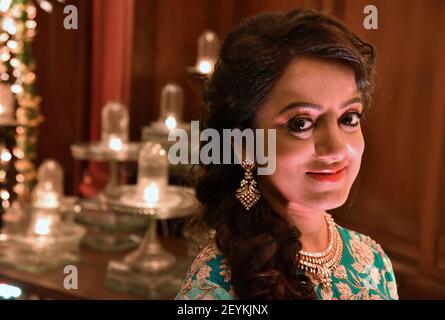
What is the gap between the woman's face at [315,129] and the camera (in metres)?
0.80

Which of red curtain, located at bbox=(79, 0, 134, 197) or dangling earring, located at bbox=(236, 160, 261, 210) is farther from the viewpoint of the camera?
red curtain, located at bbox=(79, 0, 134, 197)

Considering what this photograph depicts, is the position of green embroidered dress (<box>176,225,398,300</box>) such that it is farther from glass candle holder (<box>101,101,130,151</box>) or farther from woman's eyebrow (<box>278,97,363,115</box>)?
glass candle holder (<box>101,101,130,151</box>)

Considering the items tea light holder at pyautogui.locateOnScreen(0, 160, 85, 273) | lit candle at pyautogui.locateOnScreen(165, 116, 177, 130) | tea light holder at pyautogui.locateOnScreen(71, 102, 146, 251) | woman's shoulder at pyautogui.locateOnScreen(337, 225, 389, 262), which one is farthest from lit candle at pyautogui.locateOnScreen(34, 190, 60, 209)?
woman's shoulder at pyautogui.locateOnScreen(337, 225, 389, 262)

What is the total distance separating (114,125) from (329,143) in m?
1.91

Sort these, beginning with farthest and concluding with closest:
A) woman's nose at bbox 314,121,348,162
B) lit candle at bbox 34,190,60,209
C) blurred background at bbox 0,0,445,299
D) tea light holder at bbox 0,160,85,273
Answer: lit candle at bbox 34,190,60,209, tea light holder at bbox 0,160,85,273, blurred background at bbox 0,0,445,299, woman's nose at bbox 314,121,348,162

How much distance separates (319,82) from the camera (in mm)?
800

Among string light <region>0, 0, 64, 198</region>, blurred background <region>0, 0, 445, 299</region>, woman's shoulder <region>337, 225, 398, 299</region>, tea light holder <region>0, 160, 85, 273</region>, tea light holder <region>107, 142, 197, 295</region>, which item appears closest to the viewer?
woman's shoulder <region>337, 225, 398, 299</region>

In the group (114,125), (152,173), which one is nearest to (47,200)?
(114,125)

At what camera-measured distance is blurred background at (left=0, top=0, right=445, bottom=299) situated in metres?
1.18

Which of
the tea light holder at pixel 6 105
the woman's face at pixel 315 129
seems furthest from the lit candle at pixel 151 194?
the woman's face at pixel 315 129

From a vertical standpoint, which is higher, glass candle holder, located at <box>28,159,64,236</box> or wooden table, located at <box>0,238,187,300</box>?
glass candle holder, located at <box>28,159,64,236</box>

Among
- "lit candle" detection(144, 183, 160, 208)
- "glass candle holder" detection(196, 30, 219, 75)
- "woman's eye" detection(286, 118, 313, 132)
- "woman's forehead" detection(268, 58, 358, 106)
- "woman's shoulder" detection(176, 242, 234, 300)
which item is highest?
"glass candle holder" detection(196, 30, 219, 75)
